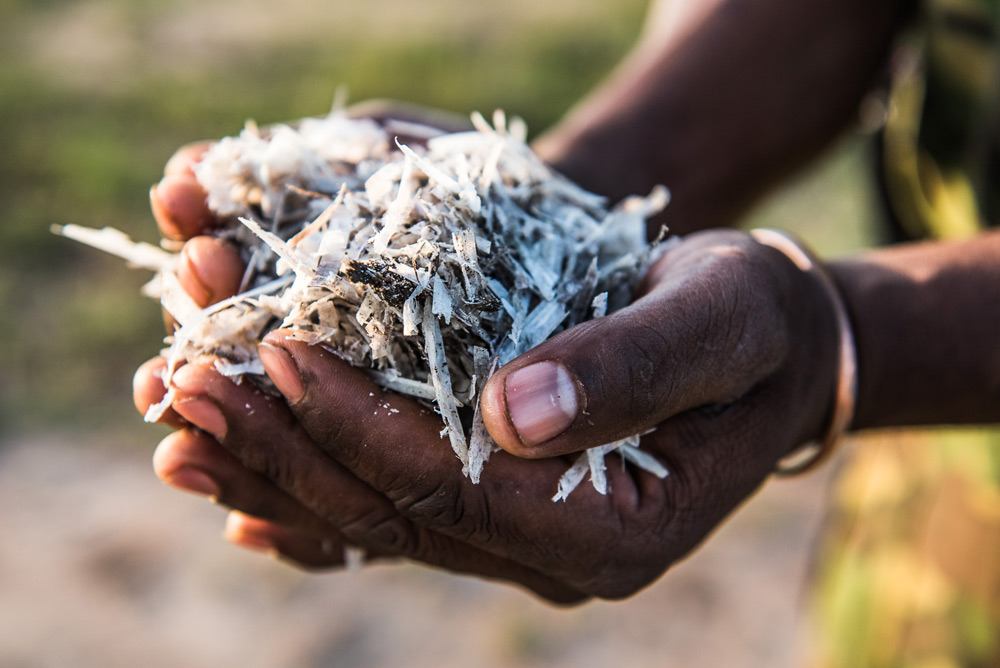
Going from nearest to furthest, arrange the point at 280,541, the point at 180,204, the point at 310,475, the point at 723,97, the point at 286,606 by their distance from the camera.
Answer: the point at 310,475 → the point at 180,204 → the point at 280,541 → the point at 723,97 → the point at 286,606

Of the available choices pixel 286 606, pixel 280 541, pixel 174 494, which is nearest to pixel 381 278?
pixel 280 541

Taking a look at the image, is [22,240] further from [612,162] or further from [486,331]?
[486,331]

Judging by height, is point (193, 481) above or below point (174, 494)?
above

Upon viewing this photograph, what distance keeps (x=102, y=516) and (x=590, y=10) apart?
21.7ft

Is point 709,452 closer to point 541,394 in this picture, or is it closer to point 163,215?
point 541,394

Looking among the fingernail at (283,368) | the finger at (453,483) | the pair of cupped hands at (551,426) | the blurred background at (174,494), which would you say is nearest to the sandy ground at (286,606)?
the blurred background at (174,494)

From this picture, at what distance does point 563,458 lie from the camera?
1.24 m

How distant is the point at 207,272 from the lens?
1293 millimetres

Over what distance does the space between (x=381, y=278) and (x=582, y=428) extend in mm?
349

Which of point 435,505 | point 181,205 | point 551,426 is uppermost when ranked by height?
point 181,205

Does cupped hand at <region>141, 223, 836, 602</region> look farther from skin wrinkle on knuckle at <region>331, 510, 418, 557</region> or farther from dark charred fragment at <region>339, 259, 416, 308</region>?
dark charred fragment at <region>339, 259, 416, 308</region>

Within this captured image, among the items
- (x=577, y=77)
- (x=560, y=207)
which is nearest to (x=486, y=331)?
(x=560, y=207)

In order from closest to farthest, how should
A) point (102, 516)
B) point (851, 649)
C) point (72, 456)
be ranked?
point (851, 649) → point (102, 516) → point (72, 456)

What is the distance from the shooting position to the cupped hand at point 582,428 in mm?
1073
